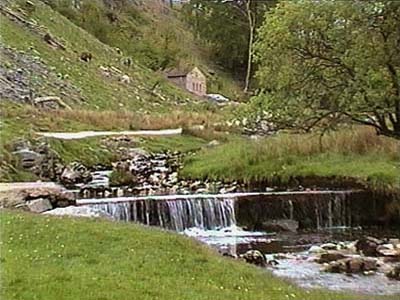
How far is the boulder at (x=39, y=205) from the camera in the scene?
57.0ft

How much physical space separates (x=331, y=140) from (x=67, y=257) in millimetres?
14921

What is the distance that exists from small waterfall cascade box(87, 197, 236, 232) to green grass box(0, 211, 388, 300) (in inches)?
212

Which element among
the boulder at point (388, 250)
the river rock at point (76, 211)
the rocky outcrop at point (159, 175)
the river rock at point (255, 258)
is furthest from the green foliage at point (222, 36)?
the river rock at point (255, 258)

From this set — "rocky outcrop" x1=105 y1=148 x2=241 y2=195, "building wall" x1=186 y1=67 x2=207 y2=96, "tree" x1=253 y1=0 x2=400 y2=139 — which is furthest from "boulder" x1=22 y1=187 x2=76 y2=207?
"building wall" x1=186 y1=67 x2=207 y2=96

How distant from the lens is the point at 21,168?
23688 mm

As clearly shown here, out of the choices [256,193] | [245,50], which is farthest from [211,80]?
[256,193]

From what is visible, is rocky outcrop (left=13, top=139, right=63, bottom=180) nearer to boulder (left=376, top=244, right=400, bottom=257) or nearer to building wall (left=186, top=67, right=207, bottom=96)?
boulder (left=376, top=244, right=400, bottom=257)

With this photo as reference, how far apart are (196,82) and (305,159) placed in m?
43.2

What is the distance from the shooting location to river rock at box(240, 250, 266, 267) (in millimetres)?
16391

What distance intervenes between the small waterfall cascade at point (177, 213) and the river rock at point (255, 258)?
12.5ft

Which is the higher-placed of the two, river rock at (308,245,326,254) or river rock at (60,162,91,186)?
river rock at (60,162,91,186)

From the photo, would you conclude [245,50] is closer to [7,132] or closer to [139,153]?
[139,153]

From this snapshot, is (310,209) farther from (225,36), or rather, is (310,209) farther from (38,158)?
(225,36)

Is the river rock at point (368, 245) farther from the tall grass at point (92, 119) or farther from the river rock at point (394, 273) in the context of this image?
the tall grass at point (92, 119)
